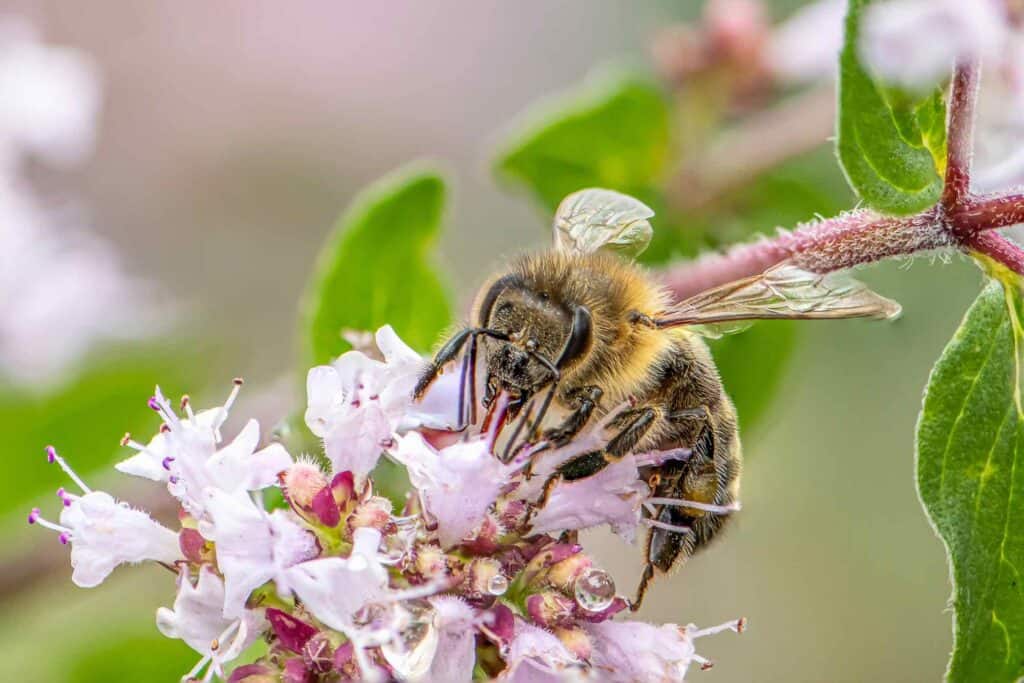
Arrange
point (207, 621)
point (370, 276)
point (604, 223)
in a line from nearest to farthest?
point (207, 621) < point (604, 223) < point (370, 276)

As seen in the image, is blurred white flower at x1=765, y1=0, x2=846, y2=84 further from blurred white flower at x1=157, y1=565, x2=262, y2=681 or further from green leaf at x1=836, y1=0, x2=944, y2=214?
blurred white flower at x1=157, y1=565, x2=262, y2=681

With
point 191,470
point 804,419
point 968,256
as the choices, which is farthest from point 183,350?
point 804,419

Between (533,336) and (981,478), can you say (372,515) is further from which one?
(981,478)

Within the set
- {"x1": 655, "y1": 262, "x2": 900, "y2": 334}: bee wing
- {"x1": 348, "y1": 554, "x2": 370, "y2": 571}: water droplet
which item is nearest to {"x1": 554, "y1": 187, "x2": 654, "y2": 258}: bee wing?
{"x1": 655, "y1": 262, "x2": 900, "y2": 334}: bee wing

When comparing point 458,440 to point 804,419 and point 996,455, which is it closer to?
point 996,455

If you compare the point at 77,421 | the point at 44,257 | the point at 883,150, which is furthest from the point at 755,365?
the point at 44,257

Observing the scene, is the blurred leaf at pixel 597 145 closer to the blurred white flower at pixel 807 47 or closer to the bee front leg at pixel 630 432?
the blurred white flower at pixel 807 47
